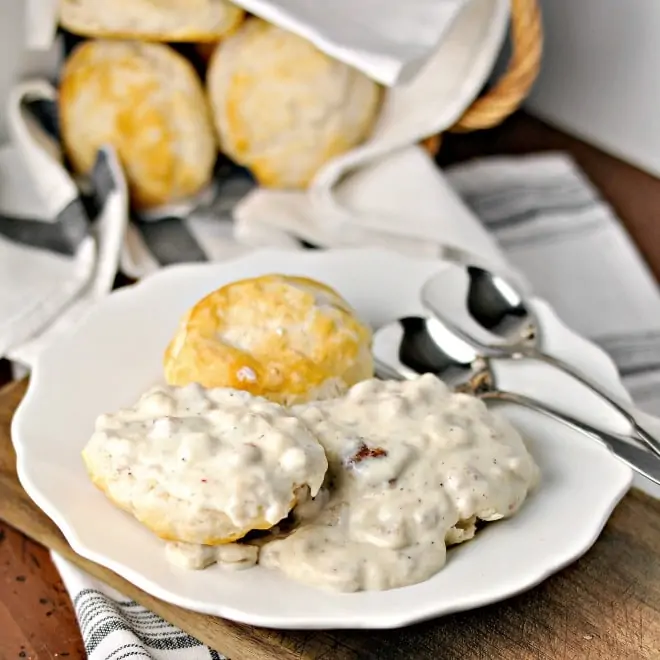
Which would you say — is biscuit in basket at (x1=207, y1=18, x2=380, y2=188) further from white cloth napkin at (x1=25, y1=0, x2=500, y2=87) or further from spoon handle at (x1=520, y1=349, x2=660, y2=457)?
spoon handle at (x1=520, y1=349, x2=660, y2=457)

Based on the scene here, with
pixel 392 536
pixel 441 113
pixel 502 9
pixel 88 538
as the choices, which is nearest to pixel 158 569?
pixel 88 538

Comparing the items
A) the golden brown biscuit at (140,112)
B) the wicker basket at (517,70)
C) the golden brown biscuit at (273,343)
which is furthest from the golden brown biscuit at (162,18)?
the golden brown biscuit at (273,343)

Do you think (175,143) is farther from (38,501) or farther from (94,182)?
(38,501)

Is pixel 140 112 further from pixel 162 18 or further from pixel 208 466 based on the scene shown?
pixel 208 466

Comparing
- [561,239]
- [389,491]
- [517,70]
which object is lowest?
[561,239]

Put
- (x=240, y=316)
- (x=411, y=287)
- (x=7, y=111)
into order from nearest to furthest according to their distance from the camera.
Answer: (x=240, y=316) < (x=411, y=287) < (x=7, y=111)

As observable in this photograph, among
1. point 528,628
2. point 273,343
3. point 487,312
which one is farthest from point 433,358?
point 528,628

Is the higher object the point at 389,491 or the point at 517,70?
the point at 517,70
